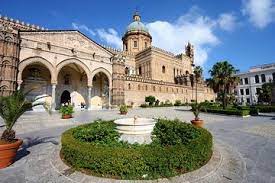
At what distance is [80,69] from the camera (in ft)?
98.8

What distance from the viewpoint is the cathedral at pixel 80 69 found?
2183cm

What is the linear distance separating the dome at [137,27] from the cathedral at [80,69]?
0.34 m

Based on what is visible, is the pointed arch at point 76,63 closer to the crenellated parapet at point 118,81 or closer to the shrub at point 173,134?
the crenellated parapet at point 118,81

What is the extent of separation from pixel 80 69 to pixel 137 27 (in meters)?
27.7

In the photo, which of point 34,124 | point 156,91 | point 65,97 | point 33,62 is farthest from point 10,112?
point 156,91

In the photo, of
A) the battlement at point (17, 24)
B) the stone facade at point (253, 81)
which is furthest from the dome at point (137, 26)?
the stone facade at point (253, 81)

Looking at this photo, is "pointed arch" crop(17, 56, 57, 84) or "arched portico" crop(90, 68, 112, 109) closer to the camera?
"pointed arch" crop(17, 56, 57, 84)

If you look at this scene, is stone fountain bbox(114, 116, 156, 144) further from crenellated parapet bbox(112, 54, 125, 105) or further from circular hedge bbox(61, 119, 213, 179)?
crenellated parapet bbox(112, 54, 125, 105)

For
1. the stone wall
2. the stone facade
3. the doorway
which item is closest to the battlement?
the doorway

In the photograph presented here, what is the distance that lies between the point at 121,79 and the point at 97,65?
197 inches

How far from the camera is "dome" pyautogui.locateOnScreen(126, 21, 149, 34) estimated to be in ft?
169

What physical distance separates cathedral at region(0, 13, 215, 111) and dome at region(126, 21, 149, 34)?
0.34 meters

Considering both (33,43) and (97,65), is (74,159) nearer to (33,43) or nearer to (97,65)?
(33,43)

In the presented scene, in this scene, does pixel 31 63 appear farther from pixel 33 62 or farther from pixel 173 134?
pixel 173 134
